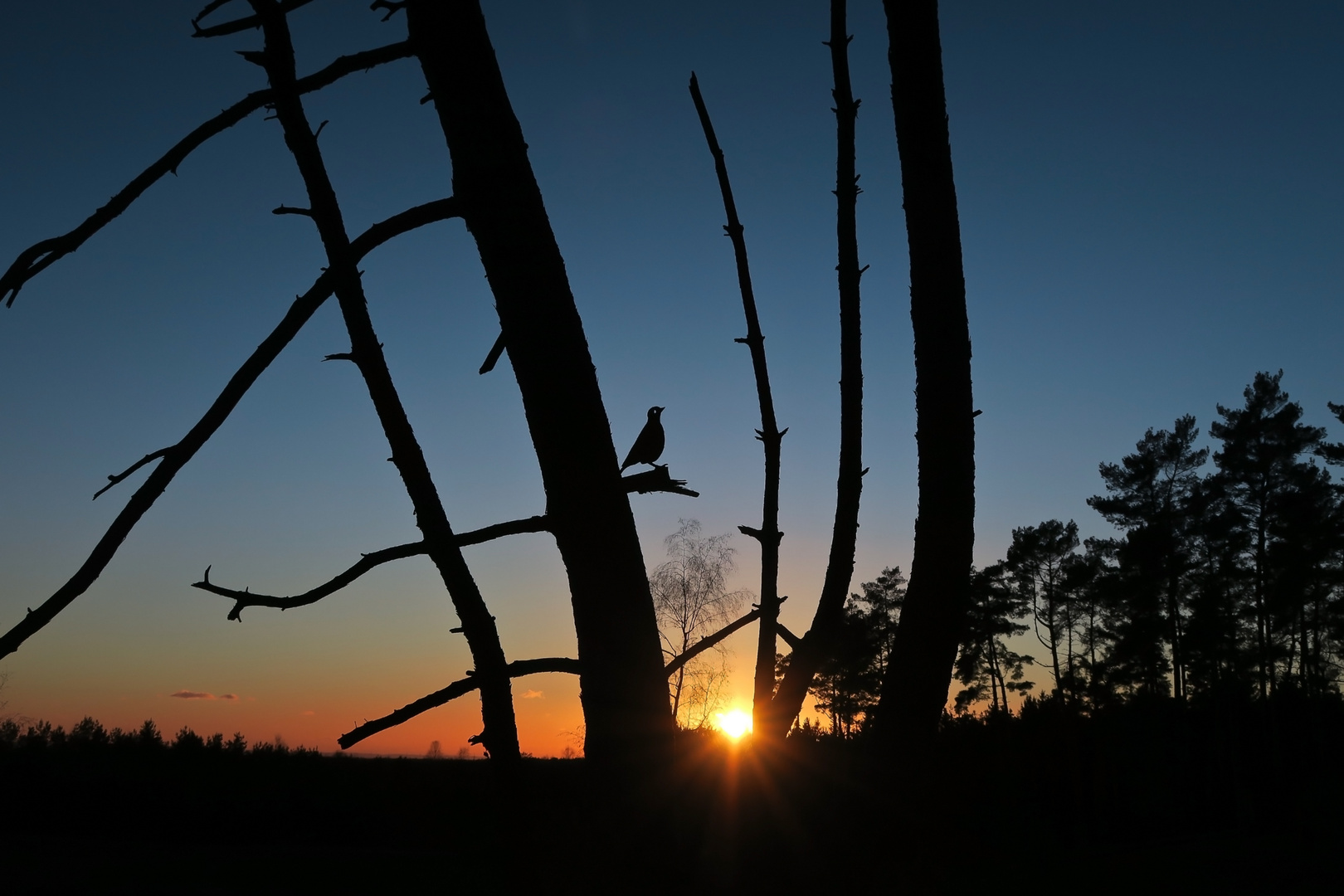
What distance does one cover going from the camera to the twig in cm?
281

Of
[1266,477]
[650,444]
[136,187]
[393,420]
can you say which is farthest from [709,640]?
[1266,477]

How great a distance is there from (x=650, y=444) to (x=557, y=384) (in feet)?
13.4

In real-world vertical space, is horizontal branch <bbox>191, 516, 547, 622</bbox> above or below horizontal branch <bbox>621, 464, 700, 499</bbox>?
below

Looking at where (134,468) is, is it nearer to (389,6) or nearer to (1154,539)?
(389,6)

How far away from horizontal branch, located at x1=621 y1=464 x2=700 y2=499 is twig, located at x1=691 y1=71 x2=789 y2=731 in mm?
482

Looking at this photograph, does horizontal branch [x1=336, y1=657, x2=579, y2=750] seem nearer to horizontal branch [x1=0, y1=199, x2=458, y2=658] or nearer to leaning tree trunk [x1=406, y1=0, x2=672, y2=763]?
leaning tree trunk [x1=406, y1=0, x2=672, y2=763]

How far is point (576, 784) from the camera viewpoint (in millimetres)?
1868

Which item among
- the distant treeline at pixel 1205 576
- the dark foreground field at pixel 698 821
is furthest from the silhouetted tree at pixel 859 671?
the dark foreground field at pixel 698 821

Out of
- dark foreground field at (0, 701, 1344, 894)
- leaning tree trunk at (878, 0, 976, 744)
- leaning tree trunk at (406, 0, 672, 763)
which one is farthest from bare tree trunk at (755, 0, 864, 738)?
leaning tree trunk at (406, 0, 672, 763)

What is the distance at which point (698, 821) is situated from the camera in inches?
69.9

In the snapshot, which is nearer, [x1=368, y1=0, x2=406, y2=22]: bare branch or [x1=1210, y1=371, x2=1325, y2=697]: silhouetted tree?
[x1=368, y1=0, x2=406, y2=22]: bare branch

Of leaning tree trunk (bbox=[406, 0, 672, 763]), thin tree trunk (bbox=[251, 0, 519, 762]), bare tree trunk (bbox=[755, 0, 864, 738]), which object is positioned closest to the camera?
leaning tree trunk (bbox=[406, 0, 672, 763])

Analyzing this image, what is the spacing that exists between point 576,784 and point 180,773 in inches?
509

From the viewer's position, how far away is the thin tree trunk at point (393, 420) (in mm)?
2010
